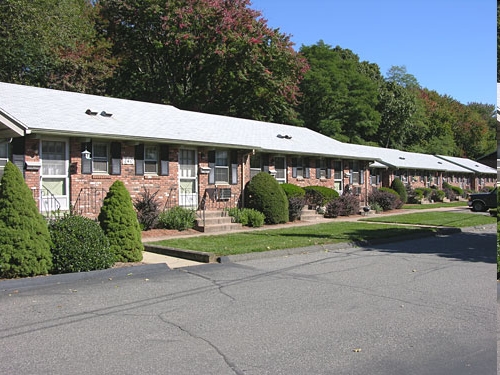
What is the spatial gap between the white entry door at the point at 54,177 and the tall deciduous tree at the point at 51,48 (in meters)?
15.7

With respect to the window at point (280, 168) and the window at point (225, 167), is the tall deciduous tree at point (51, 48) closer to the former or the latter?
the window at point (280, 168)

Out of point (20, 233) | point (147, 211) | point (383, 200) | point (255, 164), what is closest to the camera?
point (20, 233)

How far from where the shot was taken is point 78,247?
9.49 m

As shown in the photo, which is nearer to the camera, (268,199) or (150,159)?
(150,159)

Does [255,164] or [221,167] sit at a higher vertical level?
[255,164]

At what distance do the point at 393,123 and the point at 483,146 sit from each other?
80.5 ft

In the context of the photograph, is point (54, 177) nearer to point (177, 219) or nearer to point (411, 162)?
point (177, 219)

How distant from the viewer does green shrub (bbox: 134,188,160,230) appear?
670 inches

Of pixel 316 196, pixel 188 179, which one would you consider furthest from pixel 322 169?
pixel 188 179

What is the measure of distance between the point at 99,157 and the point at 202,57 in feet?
60.9

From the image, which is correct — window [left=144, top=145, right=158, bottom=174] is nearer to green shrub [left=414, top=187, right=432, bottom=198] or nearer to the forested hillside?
the forested hillside

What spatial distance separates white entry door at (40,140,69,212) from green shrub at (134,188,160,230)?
233 cm

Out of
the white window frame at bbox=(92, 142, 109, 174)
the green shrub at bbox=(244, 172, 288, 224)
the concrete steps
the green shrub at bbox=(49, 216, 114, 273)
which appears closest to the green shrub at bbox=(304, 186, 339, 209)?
the green shrub at bbox=(244, 172, 288, 224)

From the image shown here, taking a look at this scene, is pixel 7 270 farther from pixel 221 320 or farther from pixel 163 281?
pixel 221 320
